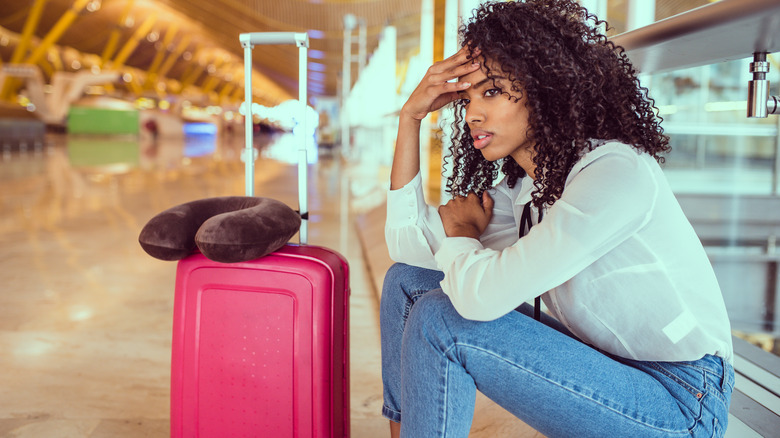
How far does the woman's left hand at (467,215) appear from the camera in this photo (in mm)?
1339

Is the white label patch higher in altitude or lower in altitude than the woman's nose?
lower

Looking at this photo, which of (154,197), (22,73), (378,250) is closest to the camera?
(378,250)

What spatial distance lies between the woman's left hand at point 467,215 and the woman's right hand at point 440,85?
0.22 metres

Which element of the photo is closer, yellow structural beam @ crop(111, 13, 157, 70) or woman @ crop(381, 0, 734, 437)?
woman @ crop(381, 0, 734, 437)

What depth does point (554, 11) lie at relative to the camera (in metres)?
1.21

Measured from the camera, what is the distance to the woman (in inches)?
42.1

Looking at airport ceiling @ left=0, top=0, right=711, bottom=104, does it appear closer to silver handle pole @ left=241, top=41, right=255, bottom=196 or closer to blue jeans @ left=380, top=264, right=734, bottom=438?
silver handle pole @ left=241, top=41, right=255, bottom=196

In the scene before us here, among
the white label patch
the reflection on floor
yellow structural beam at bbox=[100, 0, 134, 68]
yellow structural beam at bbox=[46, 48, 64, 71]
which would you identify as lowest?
the reflection on floor

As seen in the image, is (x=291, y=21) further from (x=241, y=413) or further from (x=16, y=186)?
(x=241, y=413)

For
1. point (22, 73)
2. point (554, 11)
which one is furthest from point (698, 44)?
point (22, 73)

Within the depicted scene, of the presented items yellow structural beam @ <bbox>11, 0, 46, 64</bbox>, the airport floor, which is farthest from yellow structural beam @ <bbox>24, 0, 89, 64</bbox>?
the airport floor

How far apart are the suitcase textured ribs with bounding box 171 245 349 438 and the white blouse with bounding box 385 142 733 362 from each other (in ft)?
1.11

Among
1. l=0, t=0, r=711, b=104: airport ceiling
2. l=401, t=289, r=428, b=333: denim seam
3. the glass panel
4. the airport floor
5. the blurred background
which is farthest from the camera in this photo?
l=0, t=0, r=711, b=104: airport ceiling

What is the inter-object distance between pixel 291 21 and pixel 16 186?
41425 millimetres
